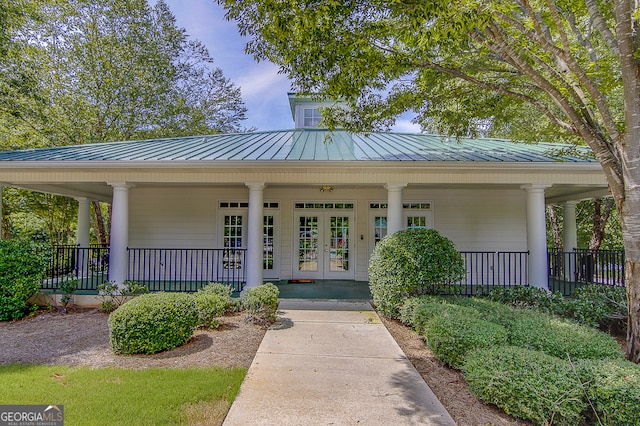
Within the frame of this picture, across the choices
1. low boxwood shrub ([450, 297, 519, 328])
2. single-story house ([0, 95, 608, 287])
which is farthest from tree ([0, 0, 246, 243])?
low boxwood shrub ([450, 297, 519, 328])

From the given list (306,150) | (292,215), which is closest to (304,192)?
(292,215)

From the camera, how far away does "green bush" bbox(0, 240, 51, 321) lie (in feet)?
20.3

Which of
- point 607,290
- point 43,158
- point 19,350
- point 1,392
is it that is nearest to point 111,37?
point 43,158

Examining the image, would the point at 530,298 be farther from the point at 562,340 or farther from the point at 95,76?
the point at 95,76

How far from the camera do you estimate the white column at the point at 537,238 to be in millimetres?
7176

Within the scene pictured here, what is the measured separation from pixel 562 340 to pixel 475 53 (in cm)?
519

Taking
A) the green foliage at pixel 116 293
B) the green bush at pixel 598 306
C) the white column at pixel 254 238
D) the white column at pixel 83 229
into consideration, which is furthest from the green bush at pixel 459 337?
the white column at pixel 83 229

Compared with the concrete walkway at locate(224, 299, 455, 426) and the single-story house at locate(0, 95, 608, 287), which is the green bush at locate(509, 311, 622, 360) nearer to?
the concrete walkway at locate(224, 299, 455, 426)

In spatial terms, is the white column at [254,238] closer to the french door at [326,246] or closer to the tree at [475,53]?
the tree at [475,53]

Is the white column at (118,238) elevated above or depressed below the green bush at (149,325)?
above

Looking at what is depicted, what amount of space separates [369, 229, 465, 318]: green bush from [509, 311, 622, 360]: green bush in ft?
5.16

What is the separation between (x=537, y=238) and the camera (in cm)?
725

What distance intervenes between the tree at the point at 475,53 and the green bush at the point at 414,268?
244cm

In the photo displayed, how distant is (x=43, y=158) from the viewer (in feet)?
24.1
